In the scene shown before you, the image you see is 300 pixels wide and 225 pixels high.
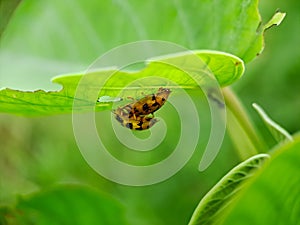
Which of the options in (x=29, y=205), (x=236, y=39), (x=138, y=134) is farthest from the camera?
(x=138, y=134)

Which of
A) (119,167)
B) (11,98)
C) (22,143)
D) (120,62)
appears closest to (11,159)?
(22,143)

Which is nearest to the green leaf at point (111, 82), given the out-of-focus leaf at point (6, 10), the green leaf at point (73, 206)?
the green leaf at point (73, 206)

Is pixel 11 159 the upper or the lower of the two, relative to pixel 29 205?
upper

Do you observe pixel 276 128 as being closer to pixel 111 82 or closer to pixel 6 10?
pixel 111 82

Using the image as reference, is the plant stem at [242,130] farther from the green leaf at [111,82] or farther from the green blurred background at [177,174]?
the green blurred background at [177,174]

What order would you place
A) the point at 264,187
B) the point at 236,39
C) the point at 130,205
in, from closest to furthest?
the point at 264,187
the point at 236,39
the point at 130,205

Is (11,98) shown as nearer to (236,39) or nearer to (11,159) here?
(236,39)

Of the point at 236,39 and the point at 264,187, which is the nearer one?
the point at 264,187

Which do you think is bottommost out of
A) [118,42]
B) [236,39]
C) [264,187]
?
[264,187]
